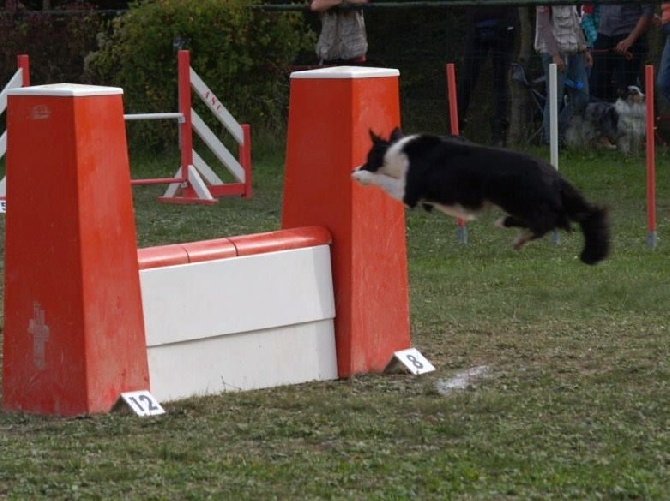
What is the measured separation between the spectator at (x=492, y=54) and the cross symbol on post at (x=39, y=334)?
7.96 m

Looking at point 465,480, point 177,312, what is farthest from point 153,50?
point 465,480

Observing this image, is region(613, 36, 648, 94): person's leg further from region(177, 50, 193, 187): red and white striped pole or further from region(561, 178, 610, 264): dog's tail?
region(561, 178, 610, 264): dog's tail

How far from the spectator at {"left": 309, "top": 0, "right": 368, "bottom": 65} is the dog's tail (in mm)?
7455

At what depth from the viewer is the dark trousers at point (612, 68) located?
Answer: 1346 cm

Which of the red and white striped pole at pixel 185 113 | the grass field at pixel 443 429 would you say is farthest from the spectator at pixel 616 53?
the grass field at pixel 443 429

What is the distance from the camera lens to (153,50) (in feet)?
47.1

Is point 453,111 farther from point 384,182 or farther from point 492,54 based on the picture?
point 384,182

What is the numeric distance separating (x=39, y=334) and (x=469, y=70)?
834 centimetres

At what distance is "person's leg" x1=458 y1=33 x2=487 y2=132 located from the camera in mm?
13031

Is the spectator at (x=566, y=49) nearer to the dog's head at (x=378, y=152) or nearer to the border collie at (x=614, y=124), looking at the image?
the border collie at (x=614, y=124)

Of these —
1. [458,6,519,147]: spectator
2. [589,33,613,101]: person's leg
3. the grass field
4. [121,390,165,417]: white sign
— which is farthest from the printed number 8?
[589,33,613,101]: person's leg

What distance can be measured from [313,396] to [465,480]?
1.43 metres

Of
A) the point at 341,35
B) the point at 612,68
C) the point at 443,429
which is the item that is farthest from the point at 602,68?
the point at 443,429

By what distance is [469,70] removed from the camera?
13195 millimetres
